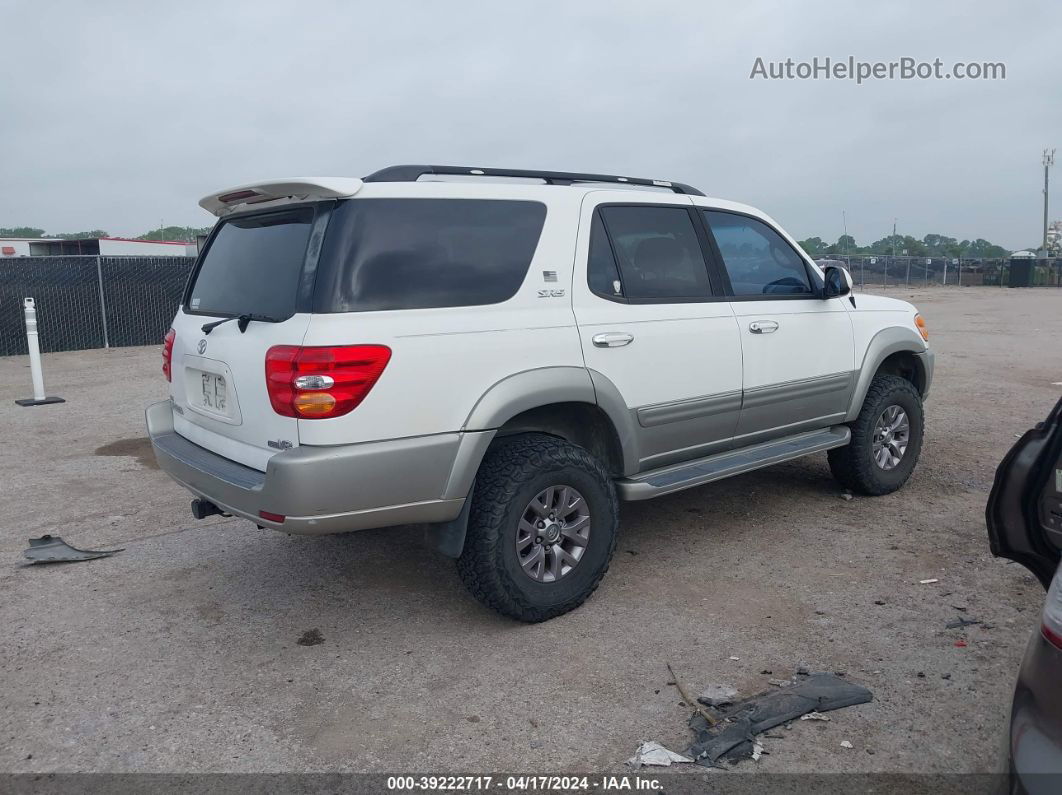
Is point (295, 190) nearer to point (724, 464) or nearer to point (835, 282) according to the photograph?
point (724, 464)

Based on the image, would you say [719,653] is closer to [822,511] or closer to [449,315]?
[449,315]

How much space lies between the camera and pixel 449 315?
3.66 metres

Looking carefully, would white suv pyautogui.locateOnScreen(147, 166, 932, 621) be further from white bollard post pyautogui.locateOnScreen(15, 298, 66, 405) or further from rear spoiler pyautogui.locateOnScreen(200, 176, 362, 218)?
white bollard post pyautogui.locateOnScreen(15, 298, 66, 405)

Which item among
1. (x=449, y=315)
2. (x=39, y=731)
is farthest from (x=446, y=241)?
(x=39, y=731)

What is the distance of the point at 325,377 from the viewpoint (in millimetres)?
3326

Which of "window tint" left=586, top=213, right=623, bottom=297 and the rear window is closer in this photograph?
the rear window

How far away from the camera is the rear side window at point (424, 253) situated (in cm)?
349

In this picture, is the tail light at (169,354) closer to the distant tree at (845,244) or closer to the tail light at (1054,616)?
the tail light at (1054,616)

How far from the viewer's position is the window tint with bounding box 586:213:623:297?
424 cm

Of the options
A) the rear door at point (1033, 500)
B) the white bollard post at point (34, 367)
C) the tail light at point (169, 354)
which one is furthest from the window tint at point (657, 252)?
the white bollard post at point (34, 367)

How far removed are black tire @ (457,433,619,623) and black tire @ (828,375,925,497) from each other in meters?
2.27

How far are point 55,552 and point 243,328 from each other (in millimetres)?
2306

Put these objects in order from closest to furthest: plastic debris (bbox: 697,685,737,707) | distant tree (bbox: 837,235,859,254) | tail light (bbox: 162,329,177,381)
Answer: plastic debris (bbox: 697,685,737,707)
tail light (bbox: 162,329,177,381)
distant tree (bbox: 837,235,859,254)

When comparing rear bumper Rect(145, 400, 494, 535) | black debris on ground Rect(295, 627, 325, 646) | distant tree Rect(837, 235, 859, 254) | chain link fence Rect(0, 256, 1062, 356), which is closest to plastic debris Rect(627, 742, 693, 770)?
rear bumper Rect(145, 400, 494, 535)
